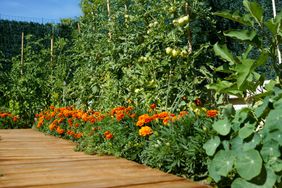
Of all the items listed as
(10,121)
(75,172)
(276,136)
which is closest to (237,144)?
(276,136)

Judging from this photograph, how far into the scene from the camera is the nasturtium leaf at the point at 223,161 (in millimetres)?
1597

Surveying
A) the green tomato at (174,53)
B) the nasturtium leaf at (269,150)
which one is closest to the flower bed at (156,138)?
the nasturtium leaf at (269,150)

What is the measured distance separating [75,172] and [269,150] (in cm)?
140

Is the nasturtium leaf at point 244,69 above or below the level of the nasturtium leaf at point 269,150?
above

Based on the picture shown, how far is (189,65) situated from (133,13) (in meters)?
1.71

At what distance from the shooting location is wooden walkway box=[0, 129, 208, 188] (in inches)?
83.7

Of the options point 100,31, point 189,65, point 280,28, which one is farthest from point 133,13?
point 280,28

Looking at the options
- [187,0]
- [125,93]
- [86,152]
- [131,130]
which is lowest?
[86,152]

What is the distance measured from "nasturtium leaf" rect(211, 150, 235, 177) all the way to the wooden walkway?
46 cm

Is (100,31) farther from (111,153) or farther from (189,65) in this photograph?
(111,153)

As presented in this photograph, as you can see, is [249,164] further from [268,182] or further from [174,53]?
[174,53]

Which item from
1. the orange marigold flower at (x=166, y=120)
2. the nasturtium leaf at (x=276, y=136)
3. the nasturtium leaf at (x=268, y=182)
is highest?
the nasturtium leaf at (x=276, y=136)

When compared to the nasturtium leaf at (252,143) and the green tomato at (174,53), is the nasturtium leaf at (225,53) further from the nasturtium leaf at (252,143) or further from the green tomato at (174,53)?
the green tomato at (174,53)

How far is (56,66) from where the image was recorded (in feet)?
25.3
